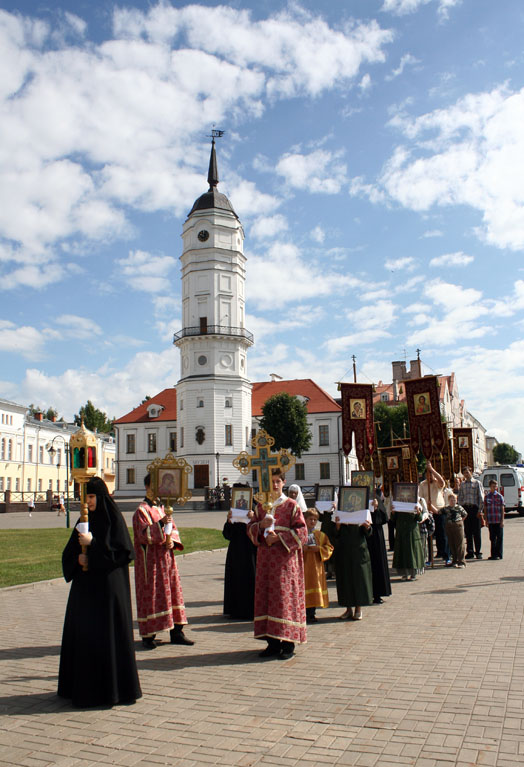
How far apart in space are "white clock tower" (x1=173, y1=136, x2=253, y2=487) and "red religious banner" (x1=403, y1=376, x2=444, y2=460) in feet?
139

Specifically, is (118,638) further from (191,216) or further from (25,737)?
(191,216)

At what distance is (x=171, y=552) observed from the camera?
839 cm

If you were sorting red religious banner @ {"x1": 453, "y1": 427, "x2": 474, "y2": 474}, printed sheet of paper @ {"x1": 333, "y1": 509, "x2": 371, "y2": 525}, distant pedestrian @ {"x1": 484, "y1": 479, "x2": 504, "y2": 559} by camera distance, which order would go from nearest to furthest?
printed sheet of paper @ {"x1": 333, "y1": 509, "x2": 371, "y2": 525}
distant pedestrian @ {"x1": 484, "y1": 479, "x2": 504, "y2": 559}
red religious banner @ {"x1": 453, "y1": 427, "x2": 474, "y2": 474}

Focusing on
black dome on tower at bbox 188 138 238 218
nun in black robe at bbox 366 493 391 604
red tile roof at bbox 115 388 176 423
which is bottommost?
nun in black robe at bbox 366 493 391 604

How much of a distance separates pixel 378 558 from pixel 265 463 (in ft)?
11.6

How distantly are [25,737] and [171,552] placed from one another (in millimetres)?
3483

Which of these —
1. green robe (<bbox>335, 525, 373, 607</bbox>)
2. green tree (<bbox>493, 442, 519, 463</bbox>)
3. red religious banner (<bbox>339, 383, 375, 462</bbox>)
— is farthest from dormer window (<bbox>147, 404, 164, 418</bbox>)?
green tree (<bbox>493, 442, 519, 463</bbox>)

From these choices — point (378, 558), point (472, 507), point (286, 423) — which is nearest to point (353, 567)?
point (378, 558)

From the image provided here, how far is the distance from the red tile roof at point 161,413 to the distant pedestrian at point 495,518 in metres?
54.8

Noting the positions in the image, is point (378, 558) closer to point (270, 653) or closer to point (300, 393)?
point (270, 653)

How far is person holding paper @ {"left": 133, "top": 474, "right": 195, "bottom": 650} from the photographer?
8.02 m

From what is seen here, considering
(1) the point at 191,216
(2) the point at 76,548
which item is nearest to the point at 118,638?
(2) the point at 76,548

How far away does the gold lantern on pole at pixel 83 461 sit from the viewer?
599 cm

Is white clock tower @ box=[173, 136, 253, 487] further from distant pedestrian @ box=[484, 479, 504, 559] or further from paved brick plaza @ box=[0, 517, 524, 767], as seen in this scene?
paved brick plaza @ box=[0, 517, 524, 767]
